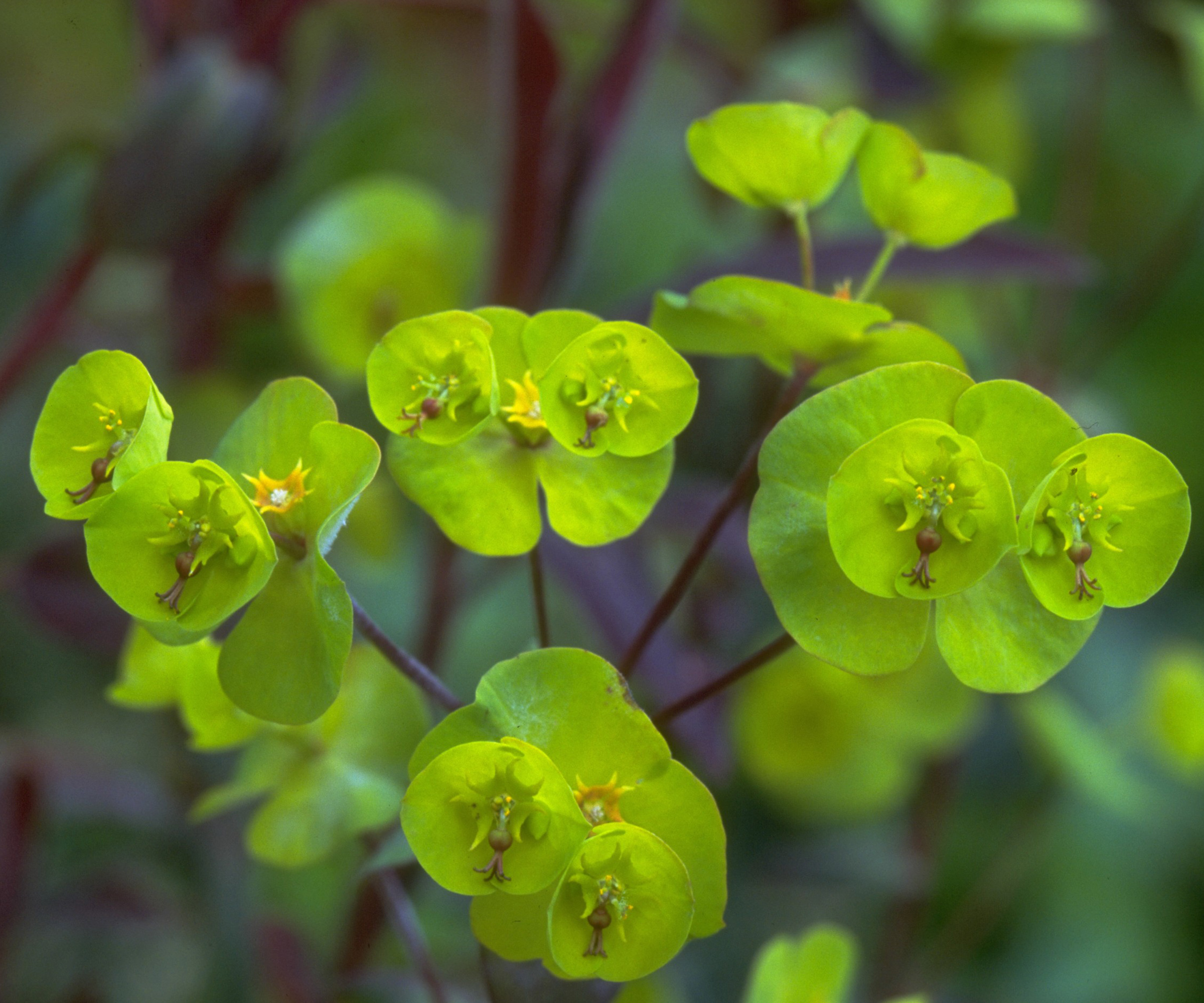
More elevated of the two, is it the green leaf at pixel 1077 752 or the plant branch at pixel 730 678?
the plant branch at pixel 730 678

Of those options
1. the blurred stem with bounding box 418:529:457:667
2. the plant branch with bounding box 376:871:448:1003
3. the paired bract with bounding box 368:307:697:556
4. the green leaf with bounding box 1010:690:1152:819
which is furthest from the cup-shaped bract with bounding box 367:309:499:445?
the green leaf with bounding box 1010:690:1152:819

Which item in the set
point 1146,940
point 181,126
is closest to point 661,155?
point 181,126

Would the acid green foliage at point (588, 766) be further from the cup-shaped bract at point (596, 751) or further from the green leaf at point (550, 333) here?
the green leaf at point (550, 333)

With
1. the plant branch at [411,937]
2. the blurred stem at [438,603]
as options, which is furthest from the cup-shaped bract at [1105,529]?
the blurred stem at [438,603]

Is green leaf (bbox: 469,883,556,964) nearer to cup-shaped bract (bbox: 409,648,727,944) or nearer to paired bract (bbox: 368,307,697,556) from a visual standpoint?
cup-shaped bract (bbox: 409,648,727,944)

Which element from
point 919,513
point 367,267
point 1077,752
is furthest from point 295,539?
point 1077,752
